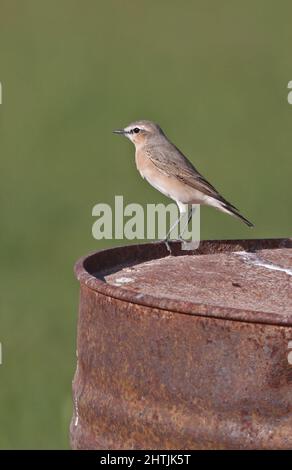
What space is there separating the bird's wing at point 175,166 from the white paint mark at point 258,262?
2.18 m

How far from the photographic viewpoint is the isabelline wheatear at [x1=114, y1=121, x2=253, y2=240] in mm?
9023

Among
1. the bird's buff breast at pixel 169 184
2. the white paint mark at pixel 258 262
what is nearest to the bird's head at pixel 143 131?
the bird's buff breast at pixel 169 184

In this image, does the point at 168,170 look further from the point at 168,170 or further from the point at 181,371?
the point at 181,371

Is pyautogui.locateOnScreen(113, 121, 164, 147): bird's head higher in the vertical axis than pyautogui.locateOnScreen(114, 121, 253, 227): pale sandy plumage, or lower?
higher

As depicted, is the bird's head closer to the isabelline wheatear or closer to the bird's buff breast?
the isabelline wheatear

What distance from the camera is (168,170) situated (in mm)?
9242

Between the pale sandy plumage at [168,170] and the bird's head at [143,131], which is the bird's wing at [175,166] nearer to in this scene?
the pale sandy plumage at [168,170]

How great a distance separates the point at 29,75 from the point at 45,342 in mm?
9722

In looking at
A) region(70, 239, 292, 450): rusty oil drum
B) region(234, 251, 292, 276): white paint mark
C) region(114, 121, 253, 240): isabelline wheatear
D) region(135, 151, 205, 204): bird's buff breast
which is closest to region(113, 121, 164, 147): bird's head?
region(114, 121, 253, 240): isabelline wheatear

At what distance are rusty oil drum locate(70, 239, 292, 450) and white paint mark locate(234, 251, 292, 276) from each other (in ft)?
1.85

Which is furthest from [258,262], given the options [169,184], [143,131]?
[143,131]

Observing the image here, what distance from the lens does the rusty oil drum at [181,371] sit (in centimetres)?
482
